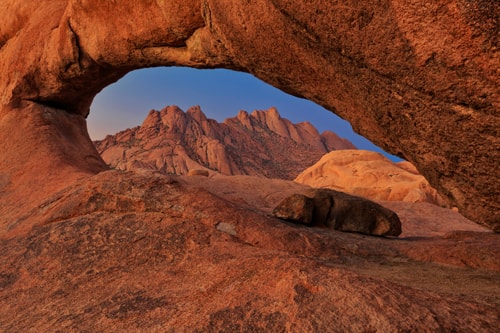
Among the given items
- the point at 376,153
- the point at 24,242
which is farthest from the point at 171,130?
the point at 24,242

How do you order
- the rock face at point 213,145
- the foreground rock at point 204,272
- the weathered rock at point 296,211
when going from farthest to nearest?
1. the rock face at point 213,145
2. the weathered rock at point 296,211
3. the foreground rock at point 204,272

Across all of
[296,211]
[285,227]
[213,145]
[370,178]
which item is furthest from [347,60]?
[213,145]

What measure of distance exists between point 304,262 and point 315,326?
0.92 m

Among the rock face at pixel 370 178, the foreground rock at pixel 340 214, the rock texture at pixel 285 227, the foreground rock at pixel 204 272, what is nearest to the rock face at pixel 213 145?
the rock face at pixel 370 178

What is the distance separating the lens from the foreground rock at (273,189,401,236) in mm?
8406

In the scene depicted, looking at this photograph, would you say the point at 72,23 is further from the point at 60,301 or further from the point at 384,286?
the point at 384,286

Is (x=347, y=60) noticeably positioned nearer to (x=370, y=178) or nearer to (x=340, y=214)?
(x=340, y=214)

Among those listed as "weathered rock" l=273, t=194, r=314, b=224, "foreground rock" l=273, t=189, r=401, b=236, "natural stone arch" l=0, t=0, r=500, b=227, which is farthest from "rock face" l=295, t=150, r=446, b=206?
"natural stone arch" l=0, t=0, r=500, b=227

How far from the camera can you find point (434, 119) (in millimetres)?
3742

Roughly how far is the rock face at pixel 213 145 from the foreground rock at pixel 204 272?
134 feet

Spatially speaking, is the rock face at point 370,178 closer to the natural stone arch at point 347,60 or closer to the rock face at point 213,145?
the rock face at point 213,145

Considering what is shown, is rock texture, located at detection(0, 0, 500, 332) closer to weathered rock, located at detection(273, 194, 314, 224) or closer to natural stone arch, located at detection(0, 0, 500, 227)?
natural stone arch, located at detection(0, 0, 500, 227)

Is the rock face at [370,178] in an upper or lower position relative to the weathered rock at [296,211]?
upper

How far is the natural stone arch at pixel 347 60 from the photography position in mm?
3131
